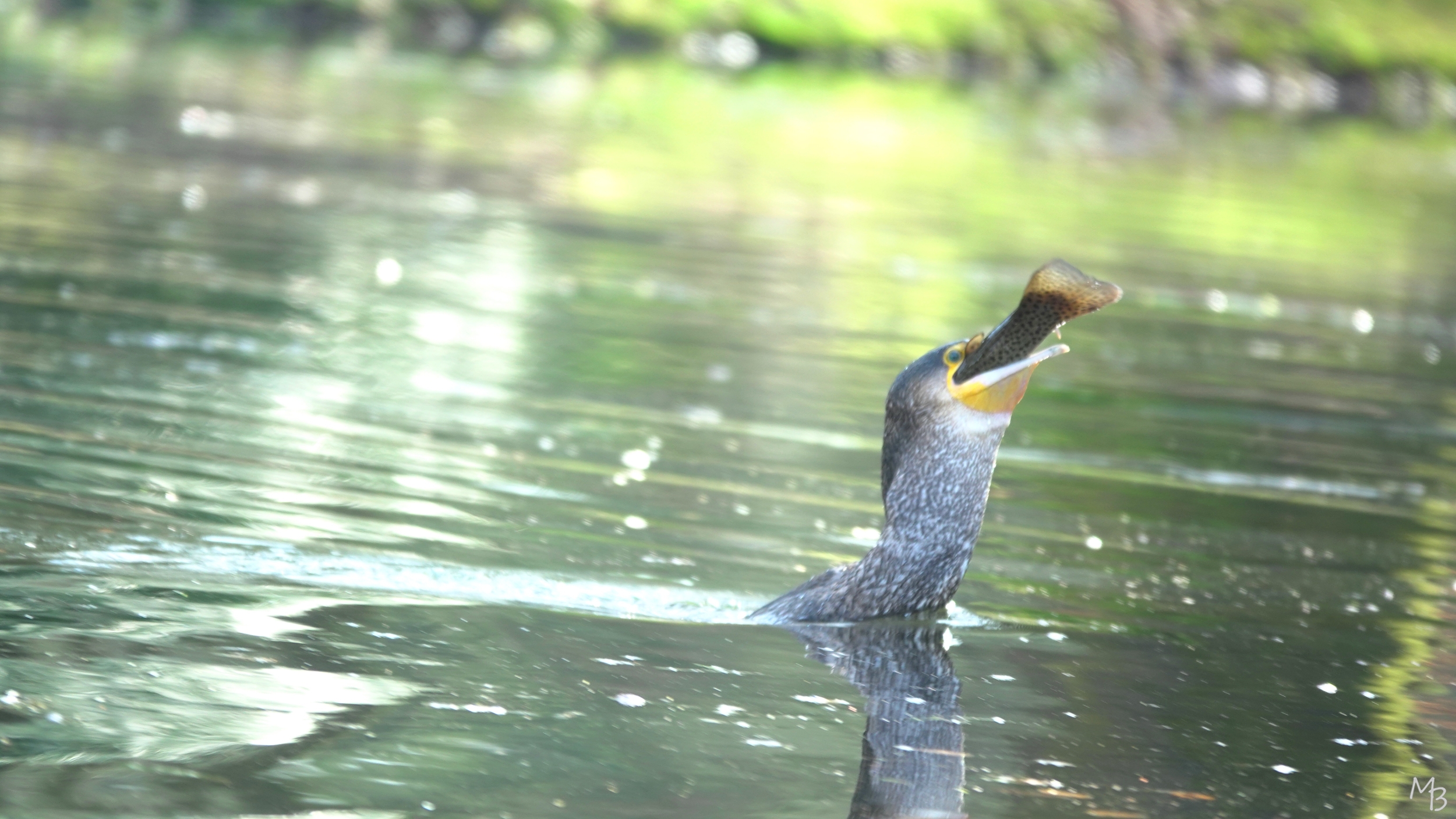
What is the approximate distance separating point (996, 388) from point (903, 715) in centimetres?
130

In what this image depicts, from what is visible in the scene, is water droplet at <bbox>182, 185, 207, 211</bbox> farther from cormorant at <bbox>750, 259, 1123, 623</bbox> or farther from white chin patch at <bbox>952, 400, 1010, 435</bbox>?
white chin patch at <bbox>952, 400, 1010, 435</bbox>

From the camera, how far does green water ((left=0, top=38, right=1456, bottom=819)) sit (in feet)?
18.5

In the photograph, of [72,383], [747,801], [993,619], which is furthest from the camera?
[72,383]

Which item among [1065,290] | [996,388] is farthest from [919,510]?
Answer: [1065,290]

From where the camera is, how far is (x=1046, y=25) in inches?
3686

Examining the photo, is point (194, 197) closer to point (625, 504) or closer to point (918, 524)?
point (625, 504)

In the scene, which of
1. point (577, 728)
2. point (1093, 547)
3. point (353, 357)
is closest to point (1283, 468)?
point (1093, 547)

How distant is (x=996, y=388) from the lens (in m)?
6.80

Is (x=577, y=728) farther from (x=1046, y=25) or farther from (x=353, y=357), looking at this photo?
(x=1046, y=25)

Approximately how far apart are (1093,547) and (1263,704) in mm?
2377

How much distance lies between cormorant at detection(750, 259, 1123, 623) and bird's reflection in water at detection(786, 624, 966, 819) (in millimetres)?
130

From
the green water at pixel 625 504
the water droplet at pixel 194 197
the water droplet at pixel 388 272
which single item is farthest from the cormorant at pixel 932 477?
the water droplet at pixel 194 197

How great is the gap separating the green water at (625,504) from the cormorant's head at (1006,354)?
0.99 metres
